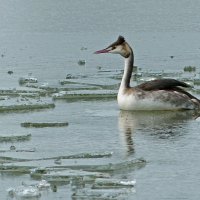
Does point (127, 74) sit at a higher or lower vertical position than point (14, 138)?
higher

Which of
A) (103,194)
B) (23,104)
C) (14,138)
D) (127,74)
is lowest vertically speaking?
(103,194)

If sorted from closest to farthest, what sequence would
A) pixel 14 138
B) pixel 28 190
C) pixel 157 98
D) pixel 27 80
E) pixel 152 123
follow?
pixel 28 190 < pixel 14 138 < pixel 152 123 < pixel 157 98 < pixel 27 80

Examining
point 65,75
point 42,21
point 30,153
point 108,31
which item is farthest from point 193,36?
point 30,153

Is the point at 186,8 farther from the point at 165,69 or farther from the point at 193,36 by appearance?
the point at 165,69

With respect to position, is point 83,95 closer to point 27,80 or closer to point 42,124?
point 27,80

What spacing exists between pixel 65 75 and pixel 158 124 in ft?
16.2

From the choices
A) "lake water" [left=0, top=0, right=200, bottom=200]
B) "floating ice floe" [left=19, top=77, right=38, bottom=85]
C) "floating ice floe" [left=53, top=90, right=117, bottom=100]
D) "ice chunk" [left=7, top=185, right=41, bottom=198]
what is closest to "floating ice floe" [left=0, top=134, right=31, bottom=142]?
"lake water" [left=0, top=0, right=200, bottom=200]

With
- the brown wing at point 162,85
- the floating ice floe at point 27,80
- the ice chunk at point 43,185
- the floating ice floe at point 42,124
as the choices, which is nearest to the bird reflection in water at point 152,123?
the brown wing at point 162,85

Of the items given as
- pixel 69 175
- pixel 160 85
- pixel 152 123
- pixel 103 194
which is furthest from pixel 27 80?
pixel 103 194

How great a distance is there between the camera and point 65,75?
1616cm

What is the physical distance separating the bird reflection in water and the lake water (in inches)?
0.5

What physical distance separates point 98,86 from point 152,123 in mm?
3165

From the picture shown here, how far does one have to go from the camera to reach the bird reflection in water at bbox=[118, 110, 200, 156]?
1053 centimetres

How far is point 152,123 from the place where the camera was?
1151cm
